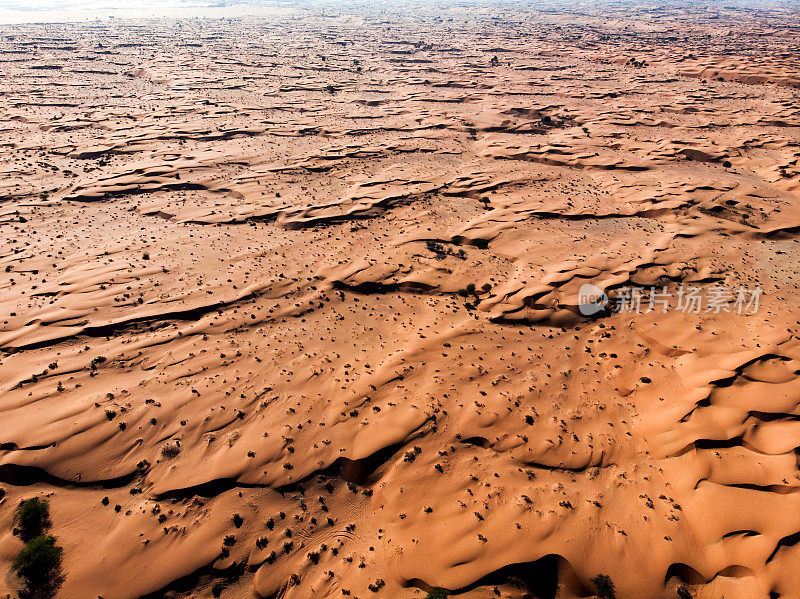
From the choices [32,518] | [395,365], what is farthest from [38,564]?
[395,365]

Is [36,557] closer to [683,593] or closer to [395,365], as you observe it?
[395,365]

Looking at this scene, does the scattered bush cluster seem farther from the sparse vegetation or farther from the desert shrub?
the sparse vegetation

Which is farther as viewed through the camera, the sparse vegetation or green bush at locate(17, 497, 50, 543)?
green bush at locate(17, 497, 50, 543)

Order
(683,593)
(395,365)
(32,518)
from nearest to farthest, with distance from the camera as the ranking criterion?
(683,593) < (32,518) < (395,365)

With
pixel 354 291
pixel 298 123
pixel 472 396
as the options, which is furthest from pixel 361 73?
pixel 472 396

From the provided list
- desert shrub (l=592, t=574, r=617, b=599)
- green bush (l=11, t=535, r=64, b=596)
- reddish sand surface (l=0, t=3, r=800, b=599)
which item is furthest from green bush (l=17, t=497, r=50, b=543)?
desert shrub (l=592, t=574, r=617, b=599)

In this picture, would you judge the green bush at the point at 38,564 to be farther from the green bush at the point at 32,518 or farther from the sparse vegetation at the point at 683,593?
the sparse vegetation at the point at 683,593

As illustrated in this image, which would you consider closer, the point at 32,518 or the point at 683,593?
the point at 683,593
